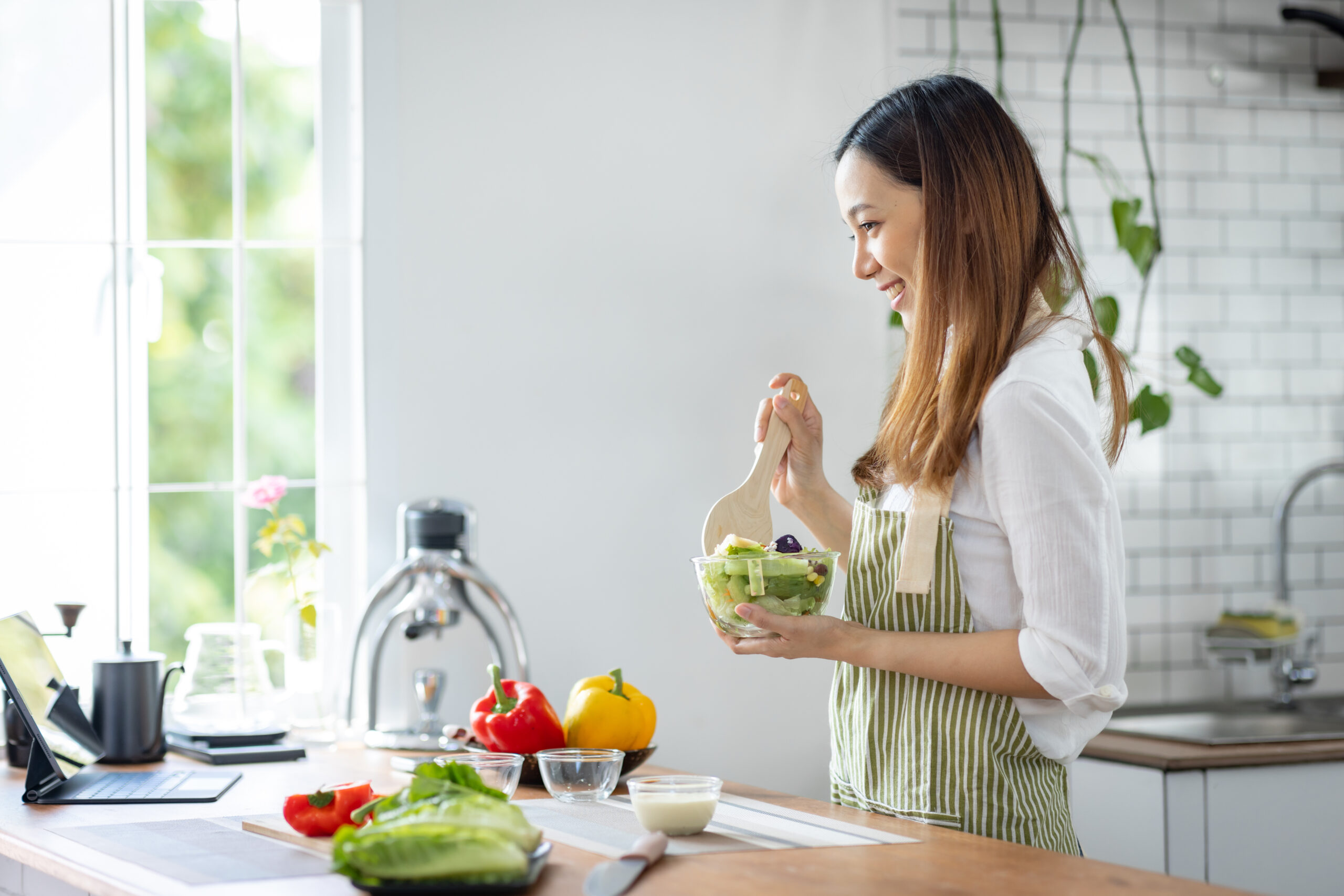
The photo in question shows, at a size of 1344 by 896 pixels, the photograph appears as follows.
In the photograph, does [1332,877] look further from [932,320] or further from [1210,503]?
[932,320]

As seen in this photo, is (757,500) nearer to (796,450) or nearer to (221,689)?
(796,450)

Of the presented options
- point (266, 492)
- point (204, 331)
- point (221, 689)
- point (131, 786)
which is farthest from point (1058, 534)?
point (204, 331)

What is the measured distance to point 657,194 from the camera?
254 centimetres

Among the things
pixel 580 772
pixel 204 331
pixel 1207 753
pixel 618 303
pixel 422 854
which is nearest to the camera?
pixel 422 854

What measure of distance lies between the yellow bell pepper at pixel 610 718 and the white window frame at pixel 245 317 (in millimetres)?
800

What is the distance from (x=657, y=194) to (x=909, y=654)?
4.50 feet

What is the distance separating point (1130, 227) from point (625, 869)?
6.56 ft

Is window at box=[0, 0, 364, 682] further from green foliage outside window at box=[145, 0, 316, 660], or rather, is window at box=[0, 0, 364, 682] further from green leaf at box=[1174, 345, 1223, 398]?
green foliage outside window at box=[145, 0, 316, 660]

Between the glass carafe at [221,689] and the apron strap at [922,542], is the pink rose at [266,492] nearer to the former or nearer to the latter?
the glass carafe at [221,689]

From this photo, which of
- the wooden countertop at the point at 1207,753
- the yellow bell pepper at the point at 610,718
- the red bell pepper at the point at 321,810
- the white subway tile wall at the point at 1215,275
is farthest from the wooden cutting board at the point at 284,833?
the white subway tile wall at the point at 1215,275

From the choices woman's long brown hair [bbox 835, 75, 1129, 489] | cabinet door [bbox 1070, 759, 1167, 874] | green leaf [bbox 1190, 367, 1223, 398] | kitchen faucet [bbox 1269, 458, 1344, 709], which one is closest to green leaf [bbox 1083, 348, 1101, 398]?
green leaf [bbox 1190, 367, 1223, 398]

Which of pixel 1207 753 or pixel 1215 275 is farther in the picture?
pixel 1215 275

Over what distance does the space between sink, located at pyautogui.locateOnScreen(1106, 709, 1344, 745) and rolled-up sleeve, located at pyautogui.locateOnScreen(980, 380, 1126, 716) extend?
4.28 ft

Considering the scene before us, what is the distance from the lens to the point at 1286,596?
2889 mm
